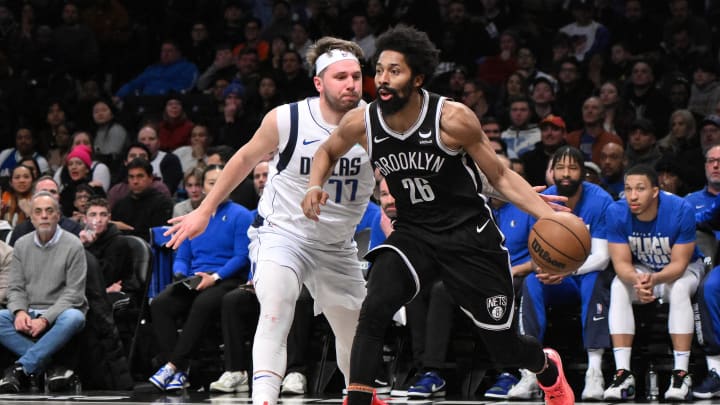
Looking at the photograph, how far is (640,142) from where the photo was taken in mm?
10156

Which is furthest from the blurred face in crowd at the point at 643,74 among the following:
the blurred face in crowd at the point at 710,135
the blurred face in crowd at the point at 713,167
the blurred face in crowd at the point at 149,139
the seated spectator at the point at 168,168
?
the blurred face in crowd at the point at 149,139

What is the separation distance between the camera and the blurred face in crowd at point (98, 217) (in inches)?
375

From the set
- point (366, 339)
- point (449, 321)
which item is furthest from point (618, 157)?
point (366, 339)

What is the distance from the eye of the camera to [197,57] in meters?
14.9

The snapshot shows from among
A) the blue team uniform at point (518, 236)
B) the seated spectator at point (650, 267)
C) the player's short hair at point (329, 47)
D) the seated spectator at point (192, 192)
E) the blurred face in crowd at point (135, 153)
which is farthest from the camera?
the blurred face in crowd at point (135, 153)

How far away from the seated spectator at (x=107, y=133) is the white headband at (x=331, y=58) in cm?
740

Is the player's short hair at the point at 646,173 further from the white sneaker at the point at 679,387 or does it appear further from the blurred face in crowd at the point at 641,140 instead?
the blurred face in crowd at the point at 641,140

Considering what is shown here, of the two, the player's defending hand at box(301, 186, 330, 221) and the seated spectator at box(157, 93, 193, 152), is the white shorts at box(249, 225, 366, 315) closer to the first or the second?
the player's defending hand at box(301, 186, 330, 221)

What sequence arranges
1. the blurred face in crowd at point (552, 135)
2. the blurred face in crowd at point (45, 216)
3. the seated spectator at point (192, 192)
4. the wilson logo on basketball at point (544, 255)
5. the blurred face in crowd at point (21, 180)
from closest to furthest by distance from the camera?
1. the wilson logo on basketball at point (544, 255)
2. the blurred face in crowd at point (45, 216)
3. the seated spectator at point (192, 192)
4. the blurred face in crowd at point (552, 135)
5. the blurred face in crowd at point (21, 180)

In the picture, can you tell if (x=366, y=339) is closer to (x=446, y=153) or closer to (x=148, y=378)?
(x=446, y=153)

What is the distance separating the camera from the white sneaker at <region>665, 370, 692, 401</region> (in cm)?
765

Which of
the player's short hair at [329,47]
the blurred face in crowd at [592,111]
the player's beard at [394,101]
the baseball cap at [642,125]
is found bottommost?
the player's beard at [394,101]

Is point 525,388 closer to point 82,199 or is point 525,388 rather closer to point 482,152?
point 482,152

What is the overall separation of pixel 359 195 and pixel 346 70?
65 cm
